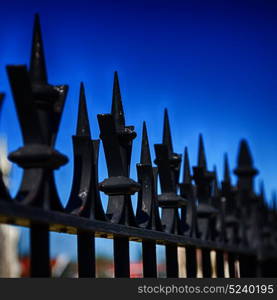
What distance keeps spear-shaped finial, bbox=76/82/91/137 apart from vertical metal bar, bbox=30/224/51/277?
0.46 metres

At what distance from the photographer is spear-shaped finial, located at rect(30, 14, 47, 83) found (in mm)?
1676

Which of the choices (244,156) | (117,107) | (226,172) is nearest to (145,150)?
(117,107)

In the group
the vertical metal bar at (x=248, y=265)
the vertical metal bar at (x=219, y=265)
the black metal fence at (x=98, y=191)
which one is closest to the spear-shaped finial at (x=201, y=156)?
the black metal fence at (x=98, y=191)

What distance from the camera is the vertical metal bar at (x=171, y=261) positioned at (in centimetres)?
273

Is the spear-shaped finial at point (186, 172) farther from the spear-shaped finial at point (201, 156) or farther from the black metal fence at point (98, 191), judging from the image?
the spear-shaped finial at point (201, 156)

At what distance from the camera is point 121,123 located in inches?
88.0

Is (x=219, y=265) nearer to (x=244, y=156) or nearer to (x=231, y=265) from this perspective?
(x=231, y=265)
